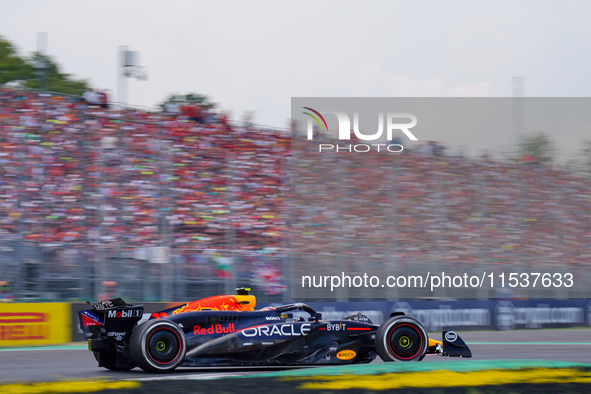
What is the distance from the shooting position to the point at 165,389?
629 centimetres

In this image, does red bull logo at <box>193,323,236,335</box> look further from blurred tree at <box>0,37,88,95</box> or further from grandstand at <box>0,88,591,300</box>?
blurred tree at <box>0,37,88,95</box>

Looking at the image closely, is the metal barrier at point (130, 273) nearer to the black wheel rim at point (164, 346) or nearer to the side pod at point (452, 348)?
the black wheel rim at point (164, 346)

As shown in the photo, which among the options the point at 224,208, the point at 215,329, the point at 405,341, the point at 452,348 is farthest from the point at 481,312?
the point at 215,329

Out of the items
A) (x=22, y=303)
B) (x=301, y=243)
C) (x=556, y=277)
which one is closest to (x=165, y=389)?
(x=22, y=303)

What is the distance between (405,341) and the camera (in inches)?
317

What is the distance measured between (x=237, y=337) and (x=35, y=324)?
713cm

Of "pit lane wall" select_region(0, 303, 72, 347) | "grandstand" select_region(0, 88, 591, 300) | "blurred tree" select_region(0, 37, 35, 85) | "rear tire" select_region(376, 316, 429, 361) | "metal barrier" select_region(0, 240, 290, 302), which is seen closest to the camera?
"rear tire" select_region(376, 316, 429, 361)

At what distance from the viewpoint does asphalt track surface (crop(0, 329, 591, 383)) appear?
7578mm

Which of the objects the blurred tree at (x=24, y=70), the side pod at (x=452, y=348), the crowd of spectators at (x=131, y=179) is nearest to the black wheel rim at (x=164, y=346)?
the side pod at (x=452, y=348)

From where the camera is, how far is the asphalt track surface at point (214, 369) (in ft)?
24.9

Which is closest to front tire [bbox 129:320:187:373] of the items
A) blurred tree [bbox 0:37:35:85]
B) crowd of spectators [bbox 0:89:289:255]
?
crowd of spectators [bbox 0:89:289:255]

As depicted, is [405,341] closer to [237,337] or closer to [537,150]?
[237,337]

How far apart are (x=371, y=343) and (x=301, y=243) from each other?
9905 millimetres

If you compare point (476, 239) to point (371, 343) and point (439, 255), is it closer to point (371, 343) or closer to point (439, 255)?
point (439, 255)
